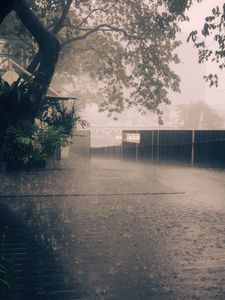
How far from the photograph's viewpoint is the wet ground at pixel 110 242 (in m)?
3.32

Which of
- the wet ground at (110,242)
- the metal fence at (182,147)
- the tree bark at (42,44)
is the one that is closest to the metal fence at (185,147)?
the metal fence at (182,147)

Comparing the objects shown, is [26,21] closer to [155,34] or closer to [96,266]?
[96,266]

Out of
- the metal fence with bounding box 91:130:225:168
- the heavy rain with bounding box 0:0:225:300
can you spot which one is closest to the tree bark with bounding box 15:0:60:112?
the heavy rain with bounding box 0:0:225:300

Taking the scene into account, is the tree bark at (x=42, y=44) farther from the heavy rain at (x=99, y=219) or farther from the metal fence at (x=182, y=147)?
the metal fence at (x=182, y=147)

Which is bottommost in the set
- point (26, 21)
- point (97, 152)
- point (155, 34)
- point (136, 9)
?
point (97, 152)

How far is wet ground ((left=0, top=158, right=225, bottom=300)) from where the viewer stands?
332 cm

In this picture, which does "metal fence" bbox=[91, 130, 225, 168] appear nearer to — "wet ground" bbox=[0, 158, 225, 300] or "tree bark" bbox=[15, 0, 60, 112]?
"wet ground" bbox=[0, 158, 225, 300]

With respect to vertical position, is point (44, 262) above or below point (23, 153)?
below

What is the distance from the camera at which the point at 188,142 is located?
16.6m

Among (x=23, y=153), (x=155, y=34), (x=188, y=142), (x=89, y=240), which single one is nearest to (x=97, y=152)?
(x=155, y=34)

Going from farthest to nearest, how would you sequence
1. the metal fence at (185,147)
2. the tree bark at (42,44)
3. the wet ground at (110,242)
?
the metal fence at (185,147), the tree bark at (42,44), the wet ground at (110,242)

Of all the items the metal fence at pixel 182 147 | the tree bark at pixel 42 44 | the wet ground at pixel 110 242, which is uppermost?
the tree bark at pixel 42 44

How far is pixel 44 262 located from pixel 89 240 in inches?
38.2

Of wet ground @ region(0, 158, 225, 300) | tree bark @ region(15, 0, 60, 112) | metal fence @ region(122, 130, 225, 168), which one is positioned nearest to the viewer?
wet ground @ region(0, 158, 225, 300)
